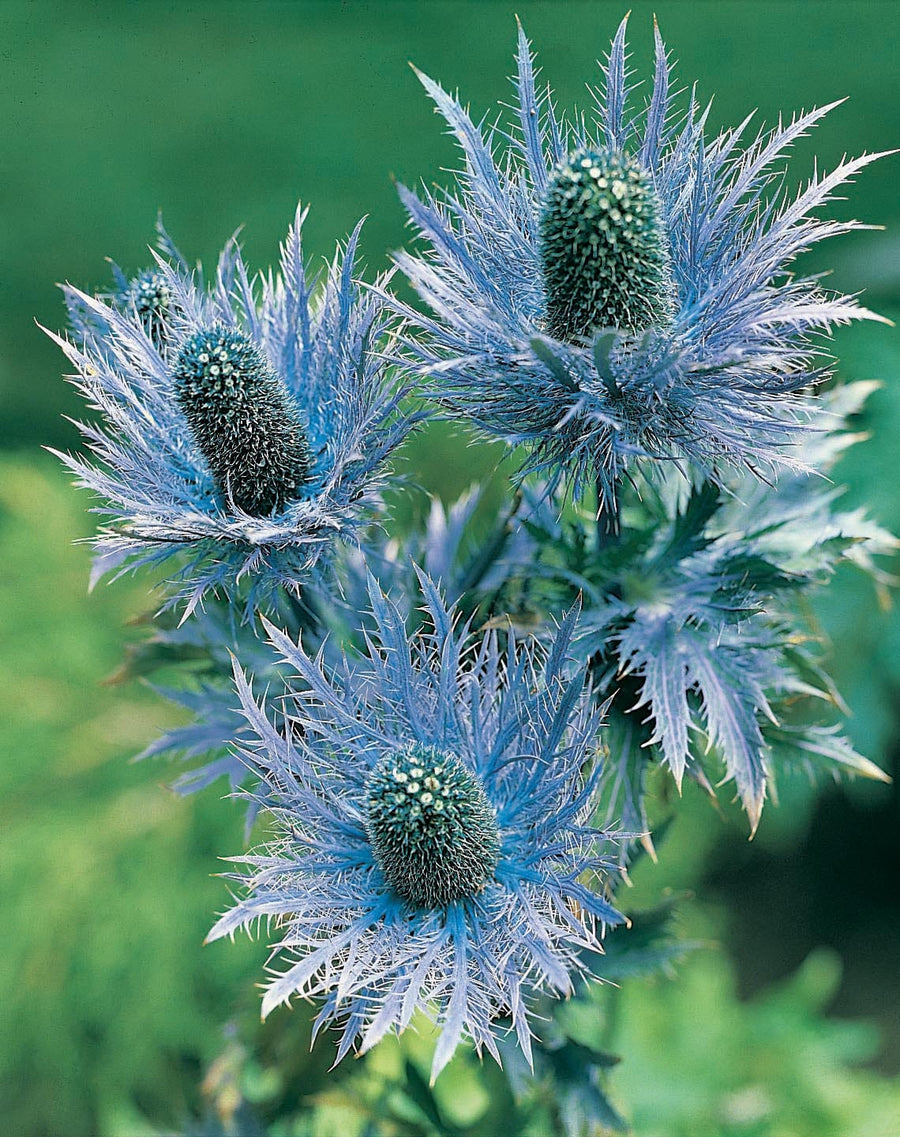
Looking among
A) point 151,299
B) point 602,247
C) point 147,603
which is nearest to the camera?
point 602,247

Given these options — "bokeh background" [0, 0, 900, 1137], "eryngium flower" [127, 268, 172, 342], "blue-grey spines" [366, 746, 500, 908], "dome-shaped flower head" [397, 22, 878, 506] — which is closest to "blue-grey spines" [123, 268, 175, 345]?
"eryngium flower" [127, 268, 172, 342]

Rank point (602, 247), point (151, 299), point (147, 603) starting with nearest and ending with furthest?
point (602, 247)
point (151, 299)
point (147, 603)

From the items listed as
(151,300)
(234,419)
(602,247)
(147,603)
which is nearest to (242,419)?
(234,419)

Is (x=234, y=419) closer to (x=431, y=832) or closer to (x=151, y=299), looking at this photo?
(x=151, y=299)

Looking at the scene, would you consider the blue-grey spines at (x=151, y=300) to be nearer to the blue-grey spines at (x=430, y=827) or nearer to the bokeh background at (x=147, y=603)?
the blue-grey spines at (x=430, y=827)

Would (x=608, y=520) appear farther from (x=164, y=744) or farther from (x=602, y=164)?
(x=164, y=744)

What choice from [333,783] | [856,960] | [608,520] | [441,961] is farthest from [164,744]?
[856,960]

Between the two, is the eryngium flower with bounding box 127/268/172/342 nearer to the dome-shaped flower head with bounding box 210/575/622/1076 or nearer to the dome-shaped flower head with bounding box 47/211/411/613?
the dome-shaped flower head with bounding box 47/211/411/613
